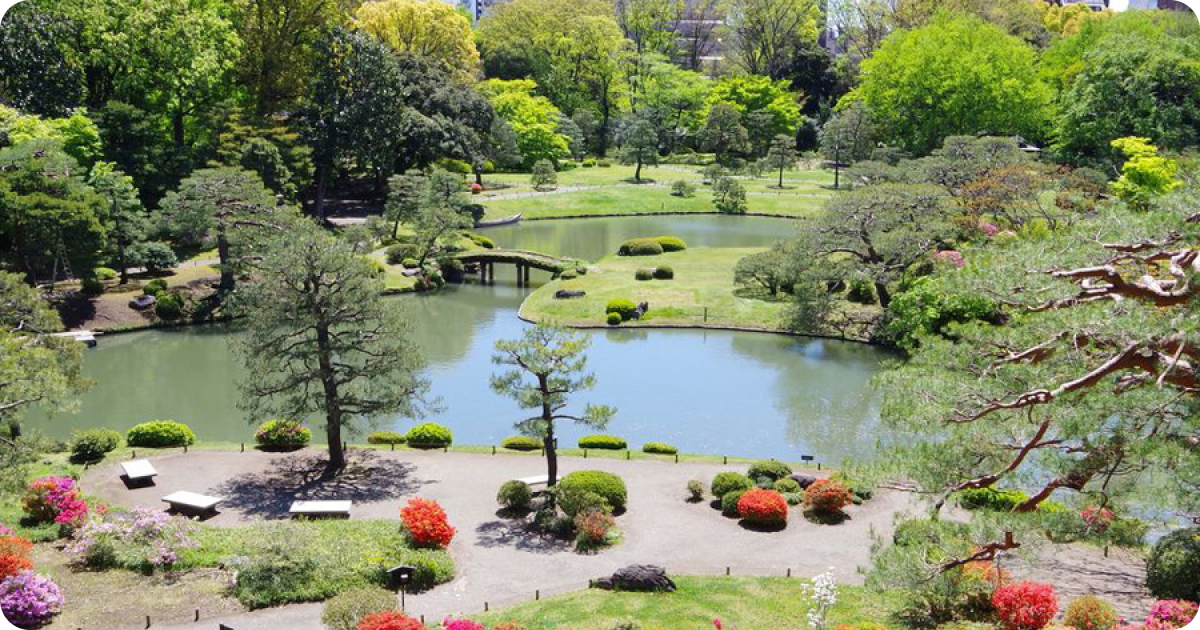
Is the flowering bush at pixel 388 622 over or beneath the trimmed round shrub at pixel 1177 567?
beneath

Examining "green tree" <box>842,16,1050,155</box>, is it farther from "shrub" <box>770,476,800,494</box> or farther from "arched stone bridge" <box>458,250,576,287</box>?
"shrub" <box>770,476,800,494</box>

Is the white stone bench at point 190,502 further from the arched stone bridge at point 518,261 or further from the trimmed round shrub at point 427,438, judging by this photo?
the arched stone bridge at point 518,261

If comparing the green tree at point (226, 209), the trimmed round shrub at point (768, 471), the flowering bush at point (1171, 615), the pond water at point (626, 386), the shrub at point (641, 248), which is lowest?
the pond water at point (626, 386)

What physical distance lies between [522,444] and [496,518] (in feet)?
22.5

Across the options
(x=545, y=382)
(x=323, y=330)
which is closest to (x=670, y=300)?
(x=545, y=382)

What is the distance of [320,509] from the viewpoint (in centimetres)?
2859

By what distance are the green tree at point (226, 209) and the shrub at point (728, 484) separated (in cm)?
3325

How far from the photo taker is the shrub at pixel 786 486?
30.5 meters

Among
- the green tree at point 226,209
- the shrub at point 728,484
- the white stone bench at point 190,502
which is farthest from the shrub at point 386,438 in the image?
the green tree at point 226,209

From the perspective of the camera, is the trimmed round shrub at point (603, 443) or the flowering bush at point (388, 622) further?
the trimmed round shrub at point (603, 443)

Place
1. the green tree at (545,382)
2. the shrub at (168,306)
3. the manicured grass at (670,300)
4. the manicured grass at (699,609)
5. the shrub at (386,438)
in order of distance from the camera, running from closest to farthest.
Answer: the manicured grass at (699,609)
the green tree at (545,382)
the shrub at (386,438)
the shrub at (168,306)
the manicured grass at (670,300)

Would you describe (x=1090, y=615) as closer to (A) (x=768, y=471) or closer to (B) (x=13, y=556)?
(A) (x=768, y=471)

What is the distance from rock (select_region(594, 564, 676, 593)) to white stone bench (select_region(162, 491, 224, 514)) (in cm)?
1227

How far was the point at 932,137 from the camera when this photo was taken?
303 feet
